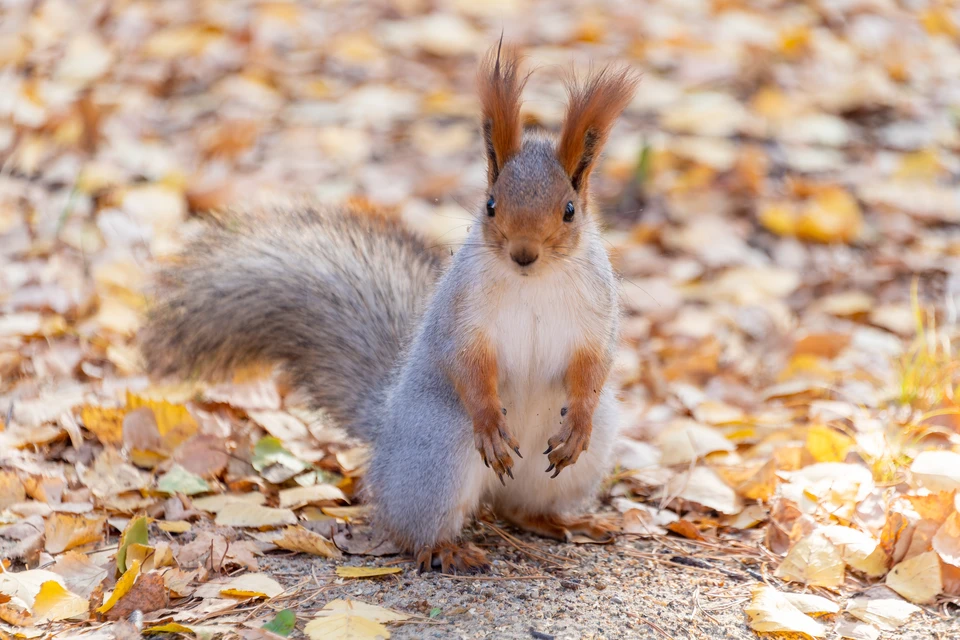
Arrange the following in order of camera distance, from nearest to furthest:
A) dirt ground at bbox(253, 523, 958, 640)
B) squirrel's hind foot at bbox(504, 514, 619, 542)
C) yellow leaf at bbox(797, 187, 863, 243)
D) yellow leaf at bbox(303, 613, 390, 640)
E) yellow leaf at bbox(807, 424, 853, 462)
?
yellow leaf at bbox(303, 613, 390, 640), dirt ground at bbox(253, 523, 958, 640), squirrel's hind foot at bbox(504, 514, 619, 542), yellow leaf at bbox(807, 424, 853, 462), yellow leaf at bbox(797, 187, 863, 243)

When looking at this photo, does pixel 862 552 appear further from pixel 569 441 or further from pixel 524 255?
pixel 524 255

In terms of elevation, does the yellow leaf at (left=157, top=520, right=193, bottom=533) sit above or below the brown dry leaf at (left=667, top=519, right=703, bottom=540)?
below

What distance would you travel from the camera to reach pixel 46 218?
9.34 feet

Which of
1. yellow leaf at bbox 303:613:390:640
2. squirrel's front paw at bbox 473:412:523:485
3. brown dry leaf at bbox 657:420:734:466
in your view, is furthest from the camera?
brown dry leaf at bbox 657:420:734:466

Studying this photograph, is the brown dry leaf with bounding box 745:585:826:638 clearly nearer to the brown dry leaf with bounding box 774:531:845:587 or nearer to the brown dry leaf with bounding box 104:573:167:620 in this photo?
the brown dry leaf with bounding box 774:531:845:587

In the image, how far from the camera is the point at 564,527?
6.09ft

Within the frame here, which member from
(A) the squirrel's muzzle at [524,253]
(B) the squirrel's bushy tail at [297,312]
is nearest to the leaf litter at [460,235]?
(B) the squirrel's bushy tail at [297,312]

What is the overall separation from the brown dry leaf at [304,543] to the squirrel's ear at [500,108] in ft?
2.14

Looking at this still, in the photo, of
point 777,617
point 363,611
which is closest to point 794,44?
point 777,617

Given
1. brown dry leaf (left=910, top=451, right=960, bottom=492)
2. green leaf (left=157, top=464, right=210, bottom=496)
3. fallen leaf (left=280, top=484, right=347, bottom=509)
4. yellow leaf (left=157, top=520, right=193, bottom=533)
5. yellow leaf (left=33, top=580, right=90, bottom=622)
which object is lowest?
yellow leaf (left=33, top=580, right=90, bottom=622)

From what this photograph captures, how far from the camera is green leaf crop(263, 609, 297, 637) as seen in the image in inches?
54.7

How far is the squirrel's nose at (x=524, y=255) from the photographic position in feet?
4.78

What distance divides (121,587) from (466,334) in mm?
617

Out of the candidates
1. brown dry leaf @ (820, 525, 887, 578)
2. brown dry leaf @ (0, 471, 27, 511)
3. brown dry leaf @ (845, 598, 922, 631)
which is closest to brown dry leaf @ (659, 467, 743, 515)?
brown dry leaf @ (820, 525, 887, 578)
